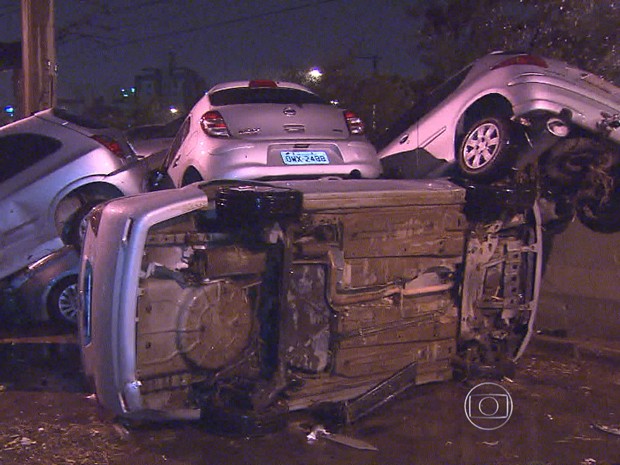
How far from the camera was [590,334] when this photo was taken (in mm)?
7754

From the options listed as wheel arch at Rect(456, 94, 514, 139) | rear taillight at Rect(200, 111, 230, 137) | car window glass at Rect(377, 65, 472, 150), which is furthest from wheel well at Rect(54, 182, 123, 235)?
wheel arch at Rect(456, 94, 514, 139)

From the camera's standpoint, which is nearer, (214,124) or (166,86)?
(214,124)

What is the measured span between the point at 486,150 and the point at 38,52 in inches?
374

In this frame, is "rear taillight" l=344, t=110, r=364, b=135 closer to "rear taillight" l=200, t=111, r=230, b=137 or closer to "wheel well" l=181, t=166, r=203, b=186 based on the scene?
"rear taillight" l=200, t=111, r=230, b=137

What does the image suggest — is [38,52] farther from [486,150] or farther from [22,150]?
[486,150]

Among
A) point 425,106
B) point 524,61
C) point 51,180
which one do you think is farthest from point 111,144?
point 524,61

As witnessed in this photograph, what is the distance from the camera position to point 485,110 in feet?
23.9

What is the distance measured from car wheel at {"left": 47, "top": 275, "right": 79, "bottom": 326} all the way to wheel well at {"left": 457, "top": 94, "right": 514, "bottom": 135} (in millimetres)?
3957

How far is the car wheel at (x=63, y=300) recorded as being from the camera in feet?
25.6

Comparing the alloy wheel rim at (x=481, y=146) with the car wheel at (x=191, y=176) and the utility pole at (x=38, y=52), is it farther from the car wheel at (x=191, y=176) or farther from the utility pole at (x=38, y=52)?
the utility pole at (x=38, y=52)

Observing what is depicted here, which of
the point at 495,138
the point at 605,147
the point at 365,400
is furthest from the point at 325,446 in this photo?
the point at 605,147

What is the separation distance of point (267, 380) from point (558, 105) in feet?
10.8

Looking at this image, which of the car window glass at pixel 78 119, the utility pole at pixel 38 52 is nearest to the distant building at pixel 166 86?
the utility pole at pixel 38 52

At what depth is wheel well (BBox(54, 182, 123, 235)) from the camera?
785 centimetres
